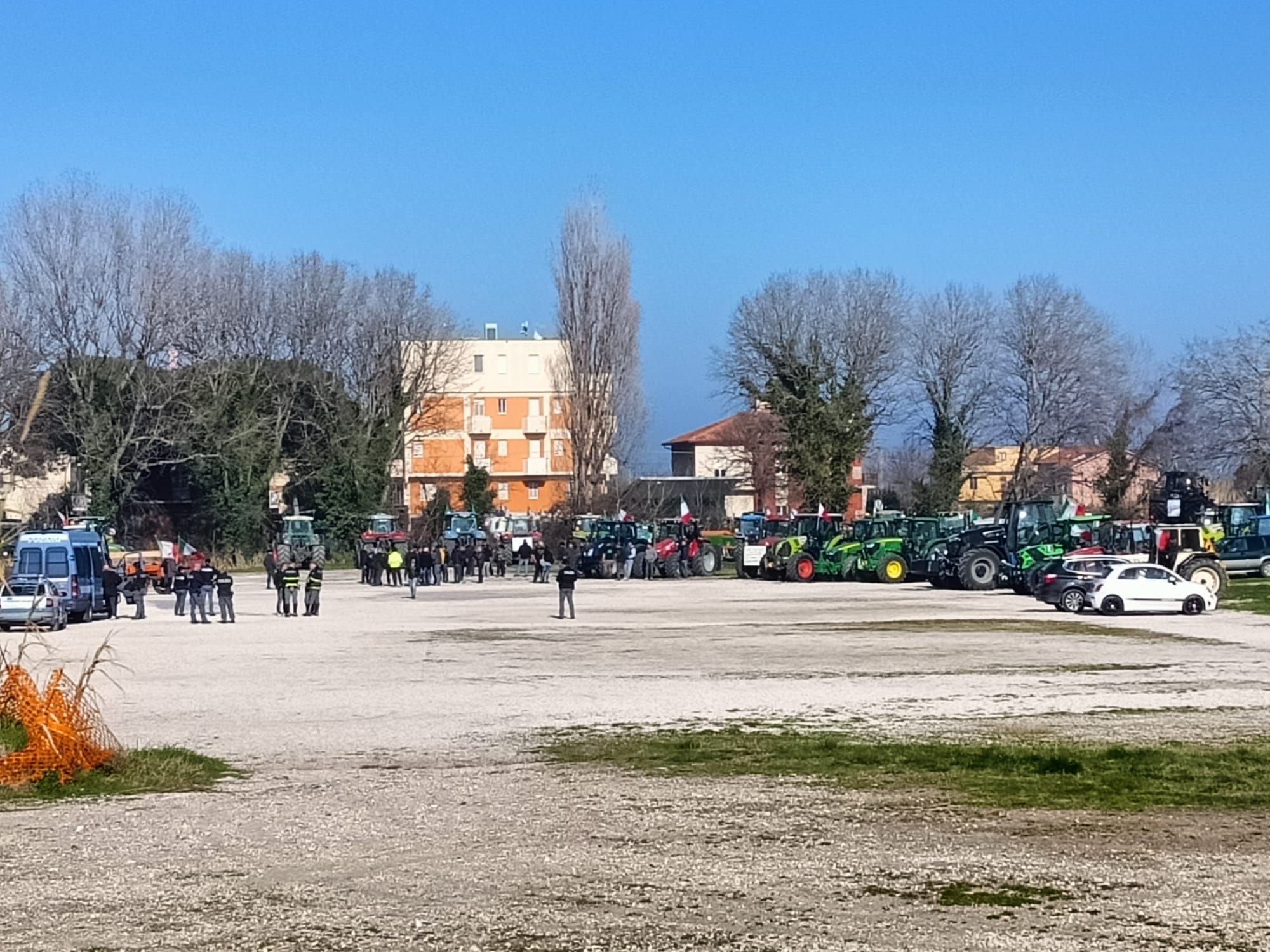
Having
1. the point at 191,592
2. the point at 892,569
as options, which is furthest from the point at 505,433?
the point at 191,592

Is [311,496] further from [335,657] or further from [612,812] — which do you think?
[612,812]

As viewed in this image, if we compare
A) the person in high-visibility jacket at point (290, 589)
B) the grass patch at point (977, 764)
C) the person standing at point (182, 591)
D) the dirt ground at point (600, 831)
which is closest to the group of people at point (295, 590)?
the person in high-visibility jacket at point (290, 589)

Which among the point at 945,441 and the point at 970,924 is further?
the point at 945,441

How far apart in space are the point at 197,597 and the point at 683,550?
2478 centimetres

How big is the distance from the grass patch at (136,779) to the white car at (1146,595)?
2284cm

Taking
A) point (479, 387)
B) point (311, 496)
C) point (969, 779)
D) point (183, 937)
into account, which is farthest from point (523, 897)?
point (479, 387)

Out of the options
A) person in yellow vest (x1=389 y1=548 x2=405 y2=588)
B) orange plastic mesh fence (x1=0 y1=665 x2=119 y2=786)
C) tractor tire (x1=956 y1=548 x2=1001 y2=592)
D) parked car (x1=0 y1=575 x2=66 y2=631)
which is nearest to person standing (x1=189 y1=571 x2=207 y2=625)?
parked car (x1=0 y1=575 x2=66 y2=631)

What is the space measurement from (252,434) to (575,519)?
14.2 metres

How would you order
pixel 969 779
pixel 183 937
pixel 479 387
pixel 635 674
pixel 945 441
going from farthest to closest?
1. pixel 479 387
2. pixel 945 441
3. pixel 635 674
4. pixel 969 779
5. pixel 183 937

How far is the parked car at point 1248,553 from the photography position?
4628 cm

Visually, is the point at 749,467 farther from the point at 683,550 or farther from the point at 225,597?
the point at 225,597

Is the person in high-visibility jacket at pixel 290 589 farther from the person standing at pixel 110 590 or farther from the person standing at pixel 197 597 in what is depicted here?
the person standing at pixel 110 590

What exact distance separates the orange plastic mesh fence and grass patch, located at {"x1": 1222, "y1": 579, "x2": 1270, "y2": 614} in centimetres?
2568

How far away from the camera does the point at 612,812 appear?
11.3 meters
